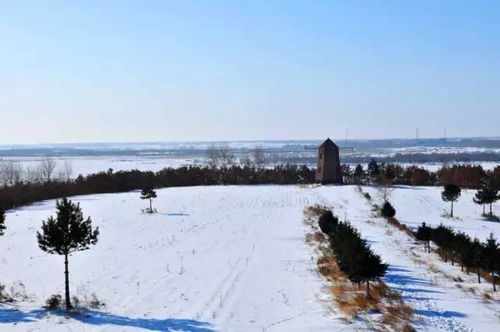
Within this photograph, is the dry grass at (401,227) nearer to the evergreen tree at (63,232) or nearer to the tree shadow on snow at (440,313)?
the tree shadow on snow at (440,313)

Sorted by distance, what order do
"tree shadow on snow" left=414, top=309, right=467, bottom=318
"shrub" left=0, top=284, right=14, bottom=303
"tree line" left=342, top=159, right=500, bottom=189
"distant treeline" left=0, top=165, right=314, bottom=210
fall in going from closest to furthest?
"tree shadow on snow" left=414, top=309, right=467, bottom=318 → "shrub" left=0, top=284, right=14, bottom=303 → "distant treeline" left=0, top=165, right=314, bottom=210 → "tree line" left=342, top=159, right=500, bottom=189

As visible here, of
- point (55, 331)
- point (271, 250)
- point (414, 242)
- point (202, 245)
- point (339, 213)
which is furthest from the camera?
point (339, 213)

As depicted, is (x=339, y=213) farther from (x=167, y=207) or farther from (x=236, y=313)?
(x=236, y=313)

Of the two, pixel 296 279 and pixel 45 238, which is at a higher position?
pixel 45 238

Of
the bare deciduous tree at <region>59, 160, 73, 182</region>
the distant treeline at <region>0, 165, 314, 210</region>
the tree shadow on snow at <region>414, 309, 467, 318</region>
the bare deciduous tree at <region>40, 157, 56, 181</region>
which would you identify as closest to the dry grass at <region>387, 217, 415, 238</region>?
the tree shadow on snow at <region>414, 309, 467, 318</region>

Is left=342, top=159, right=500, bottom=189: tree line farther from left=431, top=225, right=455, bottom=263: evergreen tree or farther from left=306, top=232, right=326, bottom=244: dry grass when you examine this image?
left=431, top=225, right=455, bottom=263: evergreen tree

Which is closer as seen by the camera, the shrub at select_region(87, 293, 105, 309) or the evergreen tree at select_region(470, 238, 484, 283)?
the shrub at select_region(87, 293, 105, 309)

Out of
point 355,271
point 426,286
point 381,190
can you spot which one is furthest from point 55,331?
point 381,190

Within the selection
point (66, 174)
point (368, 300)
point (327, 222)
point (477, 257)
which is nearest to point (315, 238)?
point (327, 222)

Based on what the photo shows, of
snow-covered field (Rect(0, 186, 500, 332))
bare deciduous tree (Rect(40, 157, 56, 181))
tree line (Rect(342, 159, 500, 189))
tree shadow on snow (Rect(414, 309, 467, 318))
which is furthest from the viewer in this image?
bare deciduous tree (Rect(40, 157, 56, 181))
